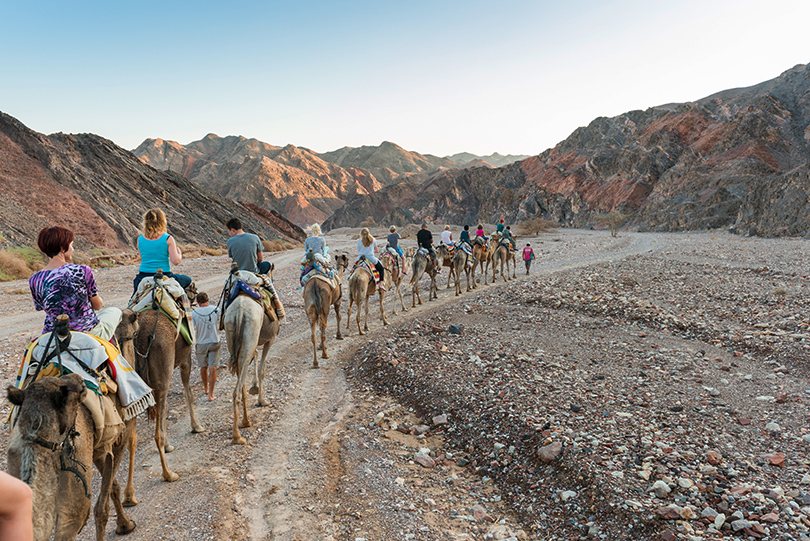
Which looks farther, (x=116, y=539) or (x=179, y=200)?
(x=179, y=200)

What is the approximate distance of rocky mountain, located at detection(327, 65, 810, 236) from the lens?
46.7 m

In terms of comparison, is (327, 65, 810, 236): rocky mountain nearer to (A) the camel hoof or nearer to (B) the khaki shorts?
(B) the khaki shorts

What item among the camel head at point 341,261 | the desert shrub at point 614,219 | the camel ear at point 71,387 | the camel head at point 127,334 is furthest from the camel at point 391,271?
the desert shrub at point 614,219

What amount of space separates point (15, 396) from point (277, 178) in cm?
14337

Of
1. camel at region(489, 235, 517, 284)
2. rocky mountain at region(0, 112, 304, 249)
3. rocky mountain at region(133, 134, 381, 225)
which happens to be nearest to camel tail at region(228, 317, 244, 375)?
camel at region(489, 235, 517, 284)

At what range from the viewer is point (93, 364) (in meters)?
3.68

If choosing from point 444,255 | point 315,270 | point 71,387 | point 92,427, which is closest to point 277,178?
point 444,255

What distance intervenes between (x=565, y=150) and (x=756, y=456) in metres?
94.4

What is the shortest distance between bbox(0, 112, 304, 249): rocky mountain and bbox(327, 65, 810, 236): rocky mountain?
53426 mm

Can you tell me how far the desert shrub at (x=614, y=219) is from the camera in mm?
60925

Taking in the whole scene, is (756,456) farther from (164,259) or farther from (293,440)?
(164,259)

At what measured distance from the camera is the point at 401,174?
184125mm

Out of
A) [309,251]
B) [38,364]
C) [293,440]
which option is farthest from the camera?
[309,251]

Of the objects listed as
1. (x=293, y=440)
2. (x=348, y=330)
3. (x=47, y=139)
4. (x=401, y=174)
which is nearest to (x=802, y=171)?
(x=348, y=330)
